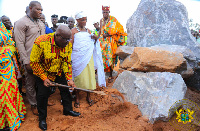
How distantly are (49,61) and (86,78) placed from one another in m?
0.97

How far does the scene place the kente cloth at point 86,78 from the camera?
3156 millimetres

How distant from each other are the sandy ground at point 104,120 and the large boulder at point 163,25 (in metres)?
1.53

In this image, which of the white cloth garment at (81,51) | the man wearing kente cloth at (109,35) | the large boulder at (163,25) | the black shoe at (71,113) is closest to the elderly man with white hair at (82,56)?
the white cloth garment at (81,51)

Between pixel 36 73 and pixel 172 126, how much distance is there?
2.31 meters

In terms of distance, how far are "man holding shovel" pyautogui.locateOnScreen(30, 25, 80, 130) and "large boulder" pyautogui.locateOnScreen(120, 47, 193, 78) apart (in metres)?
1.56

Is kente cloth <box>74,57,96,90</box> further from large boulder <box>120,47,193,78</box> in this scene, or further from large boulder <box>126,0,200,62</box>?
large boulder <box>126,0,200,62</box>

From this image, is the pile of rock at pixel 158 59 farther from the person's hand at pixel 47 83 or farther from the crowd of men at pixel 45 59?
the person's hand at pixel 47 83

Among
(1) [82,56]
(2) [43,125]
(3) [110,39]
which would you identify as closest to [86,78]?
(1) [82,56]

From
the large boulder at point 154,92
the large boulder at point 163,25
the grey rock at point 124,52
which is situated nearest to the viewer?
the large boulder at point 154,92

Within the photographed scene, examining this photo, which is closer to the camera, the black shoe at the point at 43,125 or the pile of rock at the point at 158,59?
the black shoe at the point at 43,125

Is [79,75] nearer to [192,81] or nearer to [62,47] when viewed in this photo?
[62,47]

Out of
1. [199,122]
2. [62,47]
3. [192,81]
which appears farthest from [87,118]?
[192,81]

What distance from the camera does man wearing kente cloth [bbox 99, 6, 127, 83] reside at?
14.3 feet

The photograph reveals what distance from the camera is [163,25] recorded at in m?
4.24
